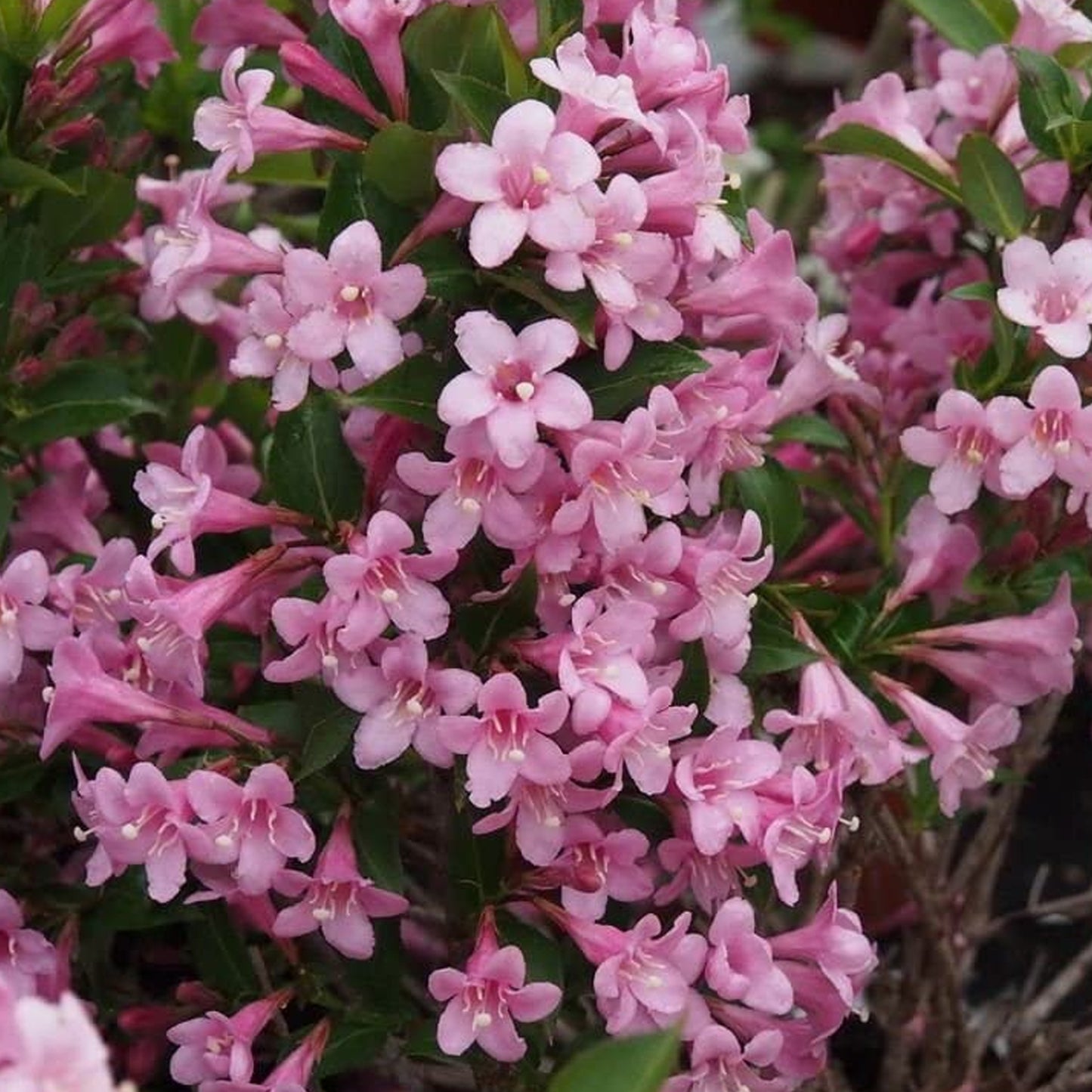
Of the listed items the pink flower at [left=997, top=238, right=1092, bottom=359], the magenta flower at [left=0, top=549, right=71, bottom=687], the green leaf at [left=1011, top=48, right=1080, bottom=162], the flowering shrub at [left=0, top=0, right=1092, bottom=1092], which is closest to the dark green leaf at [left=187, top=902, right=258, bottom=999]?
the flowering shrub at [left=0, top=0, right=1092, bottom=1092]

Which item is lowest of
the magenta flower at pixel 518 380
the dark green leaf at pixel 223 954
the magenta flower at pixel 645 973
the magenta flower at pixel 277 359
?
Result: the dark green leaf at pixel 223 954

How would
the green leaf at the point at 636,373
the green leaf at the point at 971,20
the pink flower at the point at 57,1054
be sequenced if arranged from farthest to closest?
the green leaf at the point at 971,20, the green leaf at the point at 636,373, the pink flower at the point at 57,1054

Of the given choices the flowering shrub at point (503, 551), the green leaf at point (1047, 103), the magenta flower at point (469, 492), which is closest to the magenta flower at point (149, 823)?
the flowering shrub at point (503, 551)

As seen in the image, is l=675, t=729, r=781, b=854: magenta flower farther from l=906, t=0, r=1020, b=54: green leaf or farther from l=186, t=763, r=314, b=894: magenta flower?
l=906, t=0, r=1020, b=54: green leaf

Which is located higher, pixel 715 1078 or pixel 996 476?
pixel 996 476

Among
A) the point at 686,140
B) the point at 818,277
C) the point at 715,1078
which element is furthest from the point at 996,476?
the point at 818,277

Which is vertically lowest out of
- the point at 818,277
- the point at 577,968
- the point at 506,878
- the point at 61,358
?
the point at 818,277

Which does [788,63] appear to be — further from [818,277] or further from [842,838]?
[842,838]

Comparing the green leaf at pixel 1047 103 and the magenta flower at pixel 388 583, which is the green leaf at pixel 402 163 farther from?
the green leaf at pixel 1047 103
